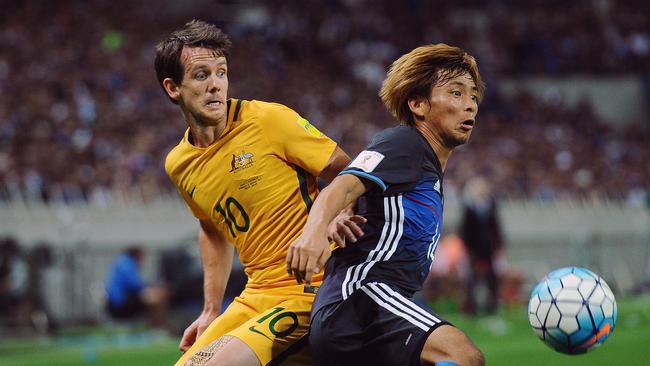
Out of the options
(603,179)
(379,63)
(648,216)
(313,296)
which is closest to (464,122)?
(313,296)

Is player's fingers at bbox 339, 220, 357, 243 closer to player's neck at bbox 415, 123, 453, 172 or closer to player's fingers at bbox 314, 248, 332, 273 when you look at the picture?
player's fingers at bbox 314, 248, 332, 273

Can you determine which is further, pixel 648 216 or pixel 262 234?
pixel 648 216

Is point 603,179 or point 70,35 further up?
point 70,35

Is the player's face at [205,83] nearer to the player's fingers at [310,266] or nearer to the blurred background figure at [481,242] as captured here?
the player's fingers at [310,266]

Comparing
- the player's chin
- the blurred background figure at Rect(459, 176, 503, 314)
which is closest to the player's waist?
the player's chin

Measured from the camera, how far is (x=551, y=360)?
32.9 ft

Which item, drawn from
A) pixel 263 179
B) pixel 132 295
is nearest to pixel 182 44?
pixel 263 179

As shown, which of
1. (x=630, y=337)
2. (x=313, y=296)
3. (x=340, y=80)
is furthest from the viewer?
(x=340, y=80)

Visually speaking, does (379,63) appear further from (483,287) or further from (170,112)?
(483,287)

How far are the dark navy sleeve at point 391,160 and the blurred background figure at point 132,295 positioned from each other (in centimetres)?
1112

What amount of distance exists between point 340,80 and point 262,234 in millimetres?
25363

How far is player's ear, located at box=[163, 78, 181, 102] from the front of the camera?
537cm

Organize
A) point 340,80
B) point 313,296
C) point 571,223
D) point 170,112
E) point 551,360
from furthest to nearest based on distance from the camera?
point 340,80 < point 571,223 < point 170,112 < point 551,360 < point 313,296

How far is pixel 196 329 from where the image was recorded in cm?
562
